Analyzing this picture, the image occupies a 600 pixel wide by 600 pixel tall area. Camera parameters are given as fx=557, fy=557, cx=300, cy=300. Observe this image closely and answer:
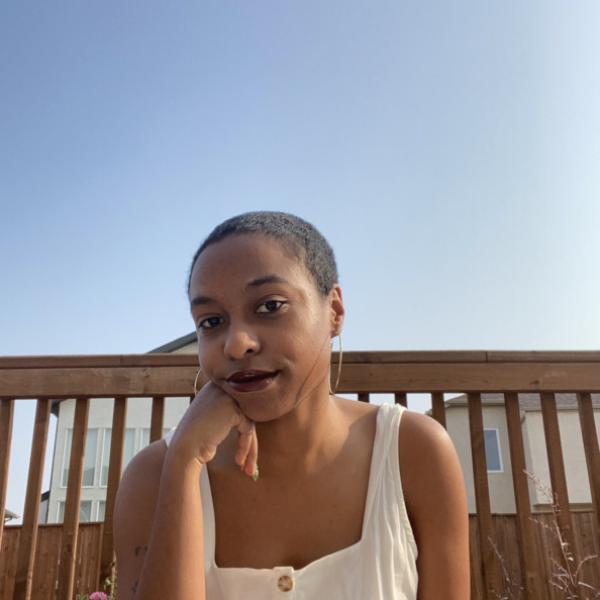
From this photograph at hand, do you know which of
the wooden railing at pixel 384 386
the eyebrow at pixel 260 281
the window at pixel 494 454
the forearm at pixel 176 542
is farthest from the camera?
the window at pixel 494 454

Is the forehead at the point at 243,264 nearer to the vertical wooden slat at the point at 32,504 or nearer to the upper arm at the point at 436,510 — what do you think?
the upper arm at the point at 436,510

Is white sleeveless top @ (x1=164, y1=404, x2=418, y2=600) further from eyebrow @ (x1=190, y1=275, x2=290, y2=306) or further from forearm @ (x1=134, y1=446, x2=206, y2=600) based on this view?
eyebrow @ (x1=190, y1=275, x2=290, y2=306)

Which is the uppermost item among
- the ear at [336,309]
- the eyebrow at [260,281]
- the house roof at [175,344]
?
the house roof at [175,344]

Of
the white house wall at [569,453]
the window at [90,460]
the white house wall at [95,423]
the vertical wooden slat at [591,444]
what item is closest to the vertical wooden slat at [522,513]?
the vertical wooden slat at [591,444]

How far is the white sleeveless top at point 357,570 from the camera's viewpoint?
1.22 metres

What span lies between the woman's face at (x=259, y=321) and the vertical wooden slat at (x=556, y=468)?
4.78ft

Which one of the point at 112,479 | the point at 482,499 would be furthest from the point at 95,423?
the point at 482,499

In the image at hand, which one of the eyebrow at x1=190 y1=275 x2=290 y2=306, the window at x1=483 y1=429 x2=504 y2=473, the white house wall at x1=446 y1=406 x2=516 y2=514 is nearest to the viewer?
the eyebrow at x1=190 y1=275 x2=290 y2=306

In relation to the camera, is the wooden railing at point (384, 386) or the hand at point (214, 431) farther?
the wooden railing at point (384, 386)

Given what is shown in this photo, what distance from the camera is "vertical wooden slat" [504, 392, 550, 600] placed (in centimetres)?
211

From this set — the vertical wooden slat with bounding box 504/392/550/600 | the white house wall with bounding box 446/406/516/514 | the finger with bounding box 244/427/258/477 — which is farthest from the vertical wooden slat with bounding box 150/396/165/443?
the white house wall with bounding box 446/406/516/514

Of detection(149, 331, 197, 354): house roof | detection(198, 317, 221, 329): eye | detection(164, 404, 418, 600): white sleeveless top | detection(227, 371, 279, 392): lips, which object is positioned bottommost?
detection(164, 404, 418, 600): white sleeveless top

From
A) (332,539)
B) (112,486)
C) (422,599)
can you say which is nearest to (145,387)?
(112,486)

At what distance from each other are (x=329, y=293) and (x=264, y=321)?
0.25m
